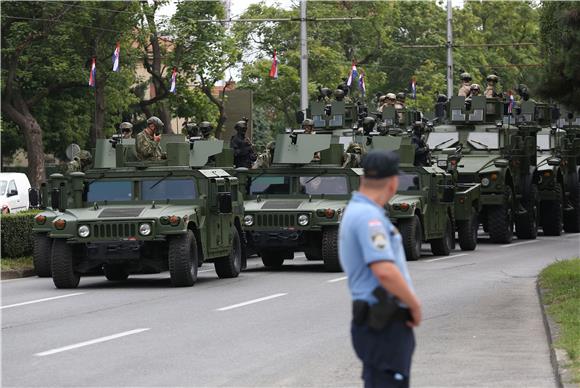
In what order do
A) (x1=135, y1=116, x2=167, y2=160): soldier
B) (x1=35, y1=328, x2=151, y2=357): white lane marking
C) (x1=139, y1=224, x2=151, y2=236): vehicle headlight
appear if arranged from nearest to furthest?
1. (x1=35, y1=328, x2=151, y2=357): white lane marking
2. (x1=139, y1=224, x2=151, y2=236): vehicle headlight
3. (x1=135, y1=116, x2=167, y2=160): soldier

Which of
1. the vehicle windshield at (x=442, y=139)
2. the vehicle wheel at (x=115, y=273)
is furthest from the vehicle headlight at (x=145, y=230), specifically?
the vehicle windshield at (x=442, y=139)

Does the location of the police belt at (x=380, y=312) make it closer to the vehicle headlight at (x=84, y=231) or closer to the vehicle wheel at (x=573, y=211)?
the vehicle headlight at (x=84, y=231)

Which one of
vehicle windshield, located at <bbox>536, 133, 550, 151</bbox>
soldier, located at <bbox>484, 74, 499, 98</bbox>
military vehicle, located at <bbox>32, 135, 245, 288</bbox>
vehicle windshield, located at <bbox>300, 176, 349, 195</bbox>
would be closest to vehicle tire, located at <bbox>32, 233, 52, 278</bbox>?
military vehicle, located at <bbox>32, 135, 245, 288</bbox>

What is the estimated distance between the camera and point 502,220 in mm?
32531

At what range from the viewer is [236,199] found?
23.2 metres

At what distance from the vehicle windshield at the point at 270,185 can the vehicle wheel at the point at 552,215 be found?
12.3 m

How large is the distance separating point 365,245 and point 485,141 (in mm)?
26520

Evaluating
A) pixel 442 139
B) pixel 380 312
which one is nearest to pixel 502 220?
pixel 442 139

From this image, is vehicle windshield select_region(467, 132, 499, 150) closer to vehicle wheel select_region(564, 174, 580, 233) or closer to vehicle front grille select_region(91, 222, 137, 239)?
vehicle wheel select_region(564, 174, 580, 233)

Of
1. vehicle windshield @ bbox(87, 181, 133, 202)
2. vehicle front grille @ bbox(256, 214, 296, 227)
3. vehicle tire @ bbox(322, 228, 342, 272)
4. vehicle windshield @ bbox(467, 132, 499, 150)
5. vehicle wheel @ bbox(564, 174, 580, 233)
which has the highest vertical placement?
vehicle windshield @ bbox(467, 132, 499, 150)

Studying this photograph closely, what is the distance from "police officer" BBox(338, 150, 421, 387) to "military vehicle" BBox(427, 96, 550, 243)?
957 inches

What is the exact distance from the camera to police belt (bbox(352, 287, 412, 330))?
24.5 feet

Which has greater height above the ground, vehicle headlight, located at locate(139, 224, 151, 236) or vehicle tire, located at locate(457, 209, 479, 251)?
vehicle headlight, located at locate(139, 224, 151, 236)

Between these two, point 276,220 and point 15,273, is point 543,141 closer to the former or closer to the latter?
point 276,220
